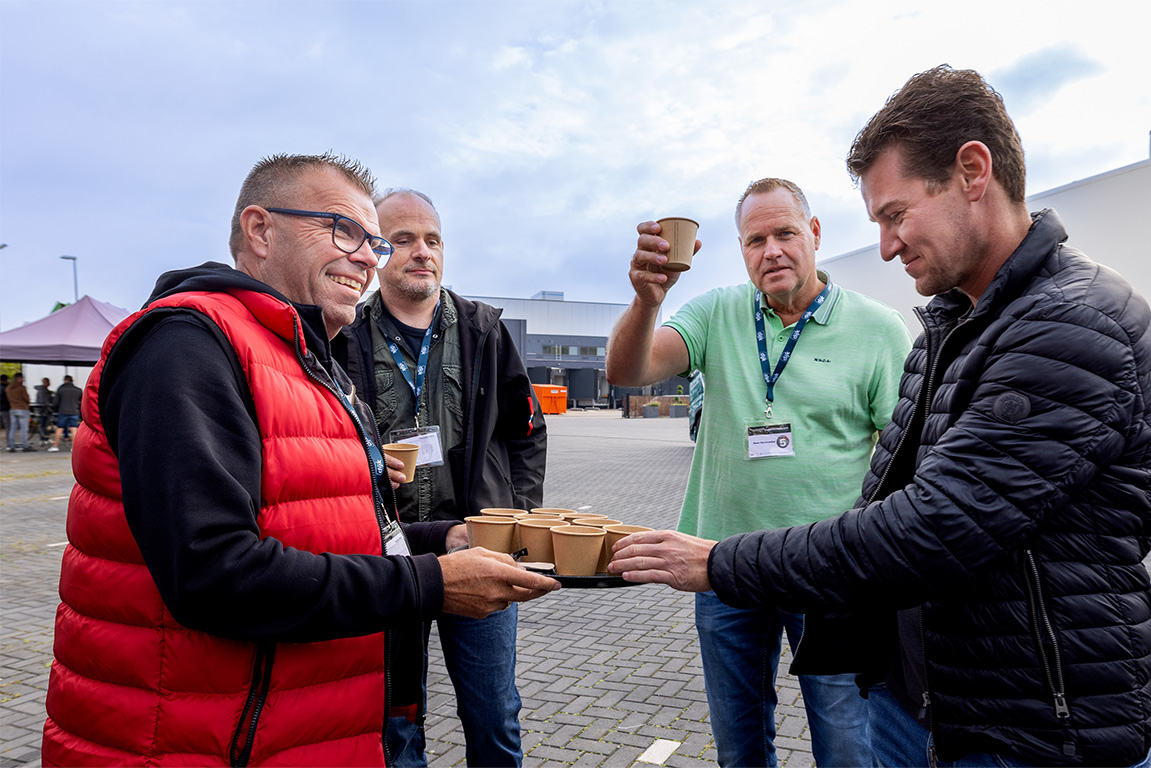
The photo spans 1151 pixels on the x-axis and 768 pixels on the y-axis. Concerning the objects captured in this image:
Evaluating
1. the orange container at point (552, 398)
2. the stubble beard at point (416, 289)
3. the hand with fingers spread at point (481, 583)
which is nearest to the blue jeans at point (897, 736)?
the hand with fingers spread at point (481, 583)

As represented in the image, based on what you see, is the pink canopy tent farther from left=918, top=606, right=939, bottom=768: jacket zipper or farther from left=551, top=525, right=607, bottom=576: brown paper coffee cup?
left=918, top=606, right=939, bottom=768: jacket zipper

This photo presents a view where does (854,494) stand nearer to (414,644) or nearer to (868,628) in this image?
(868,628)

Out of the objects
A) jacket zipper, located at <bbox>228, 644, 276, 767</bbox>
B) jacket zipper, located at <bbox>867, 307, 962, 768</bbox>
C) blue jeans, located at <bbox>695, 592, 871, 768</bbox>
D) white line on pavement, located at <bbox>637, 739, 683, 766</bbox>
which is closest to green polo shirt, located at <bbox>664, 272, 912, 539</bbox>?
blue jeans, located at <bbox>695, 592, 871, 768</bbox>

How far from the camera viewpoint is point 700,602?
2.79m

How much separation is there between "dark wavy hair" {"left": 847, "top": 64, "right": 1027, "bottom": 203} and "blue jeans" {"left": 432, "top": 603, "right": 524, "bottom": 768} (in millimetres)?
2059

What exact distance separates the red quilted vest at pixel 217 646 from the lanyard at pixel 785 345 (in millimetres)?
1718

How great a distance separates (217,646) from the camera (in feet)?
4.89

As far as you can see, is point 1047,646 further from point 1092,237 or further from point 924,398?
point 1092,237

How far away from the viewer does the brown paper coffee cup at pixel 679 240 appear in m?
2.34

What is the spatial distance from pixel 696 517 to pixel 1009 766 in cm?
156

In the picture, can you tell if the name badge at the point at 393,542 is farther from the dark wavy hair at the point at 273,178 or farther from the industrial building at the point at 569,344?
the industrial building at the point at 569,344

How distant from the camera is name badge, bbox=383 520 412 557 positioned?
6.18 feet

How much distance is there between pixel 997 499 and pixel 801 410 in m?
1.31

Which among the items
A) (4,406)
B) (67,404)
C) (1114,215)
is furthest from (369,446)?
(4,406)
